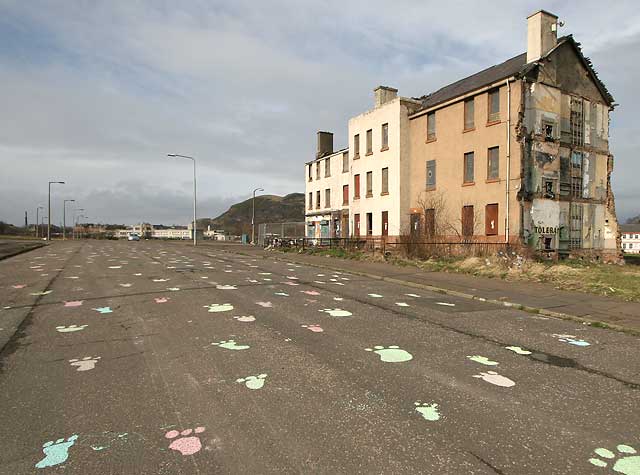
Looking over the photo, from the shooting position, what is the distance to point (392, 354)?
493 cm

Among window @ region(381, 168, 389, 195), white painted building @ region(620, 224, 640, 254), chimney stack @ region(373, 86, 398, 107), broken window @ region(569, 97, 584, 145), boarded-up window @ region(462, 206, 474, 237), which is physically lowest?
white painted building @ region(620, 224, 640, 254)

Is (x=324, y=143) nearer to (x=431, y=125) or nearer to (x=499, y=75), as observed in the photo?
(x=431, y=125)

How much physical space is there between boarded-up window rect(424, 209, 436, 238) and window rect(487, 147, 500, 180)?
13.4 ft

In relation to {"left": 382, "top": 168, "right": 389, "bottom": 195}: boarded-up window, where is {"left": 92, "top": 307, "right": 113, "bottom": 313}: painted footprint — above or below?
below

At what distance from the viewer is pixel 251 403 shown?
347 cm

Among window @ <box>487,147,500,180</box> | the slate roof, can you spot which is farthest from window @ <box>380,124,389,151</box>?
window @ <box>487,147,500,180</box>

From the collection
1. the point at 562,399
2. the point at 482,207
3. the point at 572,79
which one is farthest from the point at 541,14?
the point at 562,399

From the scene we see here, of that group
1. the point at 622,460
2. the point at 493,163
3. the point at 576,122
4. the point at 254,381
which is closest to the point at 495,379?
the point at 622,460

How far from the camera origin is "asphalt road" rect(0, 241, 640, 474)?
269cm

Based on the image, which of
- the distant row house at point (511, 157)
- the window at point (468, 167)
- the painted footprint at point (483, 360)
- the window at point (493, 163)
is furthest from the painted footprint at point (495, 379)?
the window at point (468, 167)

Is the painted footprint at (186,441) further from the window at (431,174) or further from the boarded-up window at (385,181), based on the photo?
the boarded-up window at (385,181)

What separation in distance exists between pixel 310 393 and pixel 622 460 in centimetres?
233

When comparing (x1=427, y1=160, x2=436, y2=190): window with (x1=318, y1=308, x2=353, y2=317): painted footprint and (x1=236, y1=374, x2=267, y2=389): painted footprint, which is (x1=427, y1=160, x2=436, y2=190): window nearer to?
(x1=318, y1=308, x2=353, y2=317): painted footprint

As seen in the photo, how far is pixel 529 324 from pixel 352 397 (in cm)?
467
